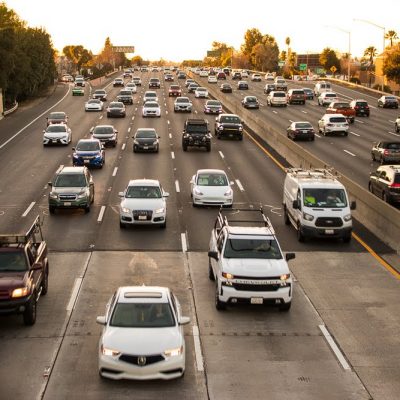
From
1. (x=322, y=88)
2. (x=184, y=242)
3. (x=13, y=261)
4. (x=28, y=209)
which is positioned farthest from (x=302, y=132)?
(x=322, y=88)

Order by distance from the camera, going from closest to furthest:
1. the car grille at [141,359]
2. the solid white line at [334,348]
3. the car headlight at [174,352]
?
the car grille at [141,359]
the car headlight at [174,352]
the solid white line at [334,348]

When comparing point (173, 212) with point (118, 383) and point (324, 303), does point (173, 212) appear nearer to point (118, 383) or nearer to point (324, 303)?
point (324, 303)

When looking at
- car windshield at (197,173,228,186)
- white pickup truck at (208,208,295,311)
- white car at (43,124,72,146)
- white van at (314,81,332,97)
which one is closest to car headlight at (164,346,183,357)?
white pickup truck at (208,208,295,311)

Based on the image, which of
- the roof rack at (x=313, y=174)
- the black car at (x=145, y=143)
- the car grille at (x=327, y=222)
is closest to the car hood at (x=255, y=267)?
the car grille at (x=327, y=222)

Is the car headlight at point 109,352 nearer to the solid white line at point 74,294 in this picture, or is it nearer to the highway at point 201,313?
the highway at point 201,313

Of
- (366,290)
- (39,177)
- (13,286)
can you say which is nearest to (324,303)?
(366,290)

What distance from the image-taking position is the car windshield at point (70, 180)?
28.8 meters

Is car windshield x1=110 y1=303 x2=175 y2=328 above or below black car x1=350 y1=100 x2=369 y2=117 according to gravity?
above

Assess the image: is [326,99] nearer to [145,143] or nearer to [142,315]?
[145,143]

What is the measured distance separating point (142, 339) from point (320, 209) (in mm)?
12805

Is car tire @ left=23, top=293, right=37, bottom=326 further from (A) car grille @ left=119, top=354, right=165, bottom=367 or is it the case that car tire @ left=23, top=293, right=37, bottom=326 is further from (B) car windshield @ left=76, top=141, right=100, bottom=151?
(B) car windshield @ left=76, top=141, right=100, bottom=151

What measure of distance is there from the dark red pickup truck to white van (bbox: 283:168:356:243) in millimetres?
9955

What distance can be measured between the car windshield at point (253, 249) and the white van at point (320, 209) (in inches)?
254

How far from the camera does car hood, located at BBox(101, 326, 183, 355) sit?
12.3 meters
